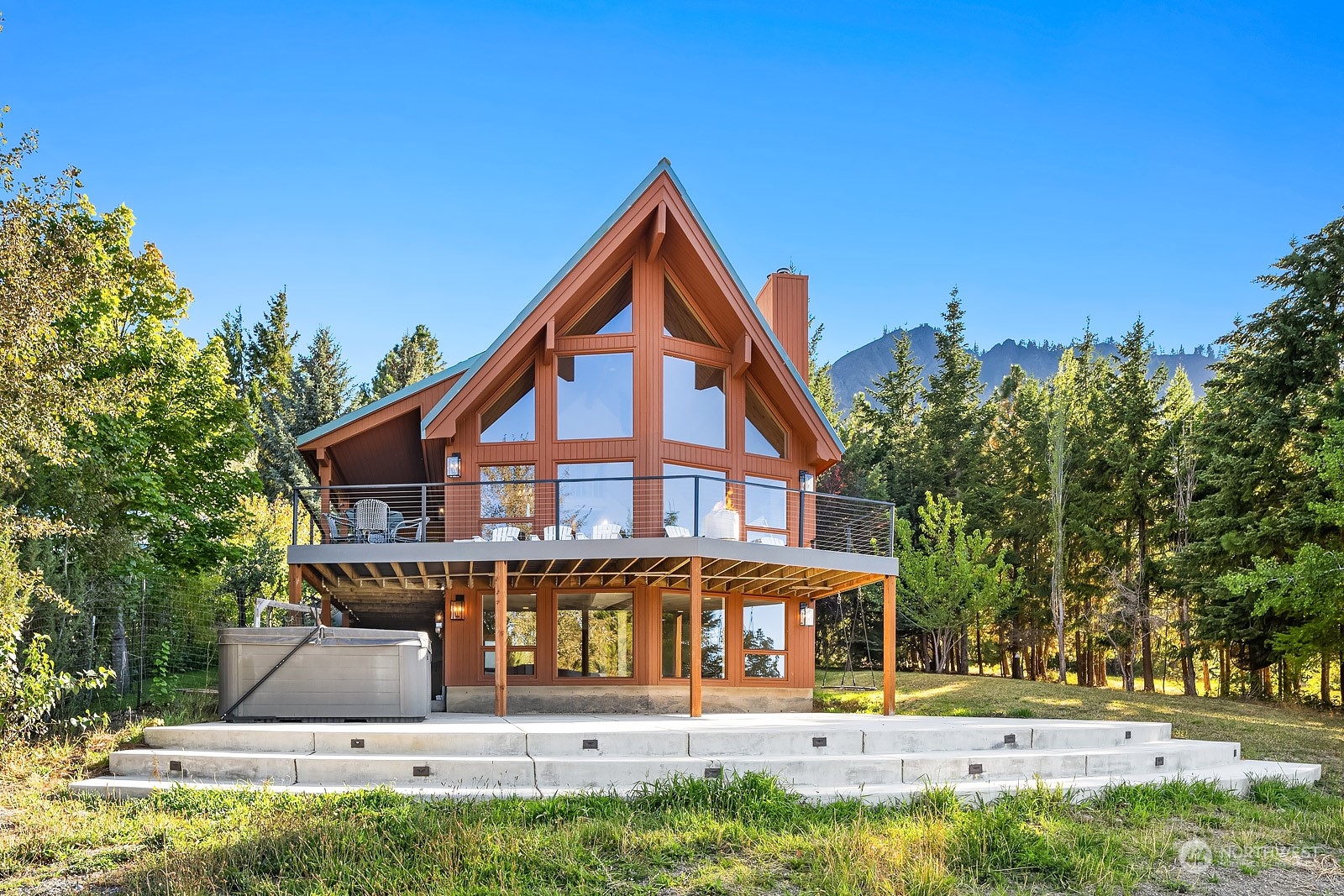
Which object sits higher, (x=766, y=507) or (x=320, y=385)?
(x=320, y=385)

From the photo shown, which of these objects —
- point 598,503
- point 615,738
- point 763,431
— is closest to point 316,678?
point 615,738

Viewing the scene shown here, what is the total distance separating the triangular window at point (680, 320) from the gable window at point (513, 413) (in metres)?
2.61

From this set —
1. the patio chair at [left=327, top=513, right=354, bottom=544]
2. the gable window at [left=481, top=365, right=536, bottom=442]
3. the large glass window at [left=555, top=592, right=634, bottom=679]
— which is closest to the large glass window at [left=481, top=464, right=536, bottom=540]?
the gable window at [left=481, top=365, right=536, bottom=442]

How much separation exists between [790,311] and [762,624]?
6714mm

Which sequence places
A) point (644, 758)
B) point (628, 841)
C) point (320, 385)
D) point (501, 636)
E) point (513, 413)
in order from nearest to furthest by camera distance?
point (628, 841)
point (644, 758)
point (501, 636)
point (513, 413)
point (320, 385)

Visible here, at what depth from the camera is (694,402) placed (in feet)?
58.2

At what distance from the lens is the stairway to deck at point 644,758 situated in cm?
981

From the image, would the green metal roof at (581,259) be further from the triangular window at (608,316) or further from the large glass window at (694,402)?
the large glass window at (694,402)

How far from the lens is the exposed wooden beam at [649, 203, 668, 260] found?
651 inches

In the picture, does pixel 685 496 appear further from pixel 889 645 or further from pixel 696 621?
pixel 889 645

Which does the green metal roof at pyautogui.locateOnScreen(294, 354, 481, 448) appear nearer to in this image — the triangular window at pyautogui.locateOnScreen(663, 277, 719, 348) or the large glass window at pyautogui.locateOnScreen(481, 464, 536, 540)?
the large glass window at pyautogui.locateOnScreen(481, 464, 536, 540)

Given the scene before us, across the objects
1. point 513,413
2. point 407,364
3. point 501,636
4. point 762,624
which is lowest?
point 762,624

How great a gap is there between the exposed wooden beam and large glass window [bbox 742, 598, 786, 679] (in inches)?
264

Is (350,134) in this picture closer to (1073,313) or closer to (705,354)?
(705,354)
